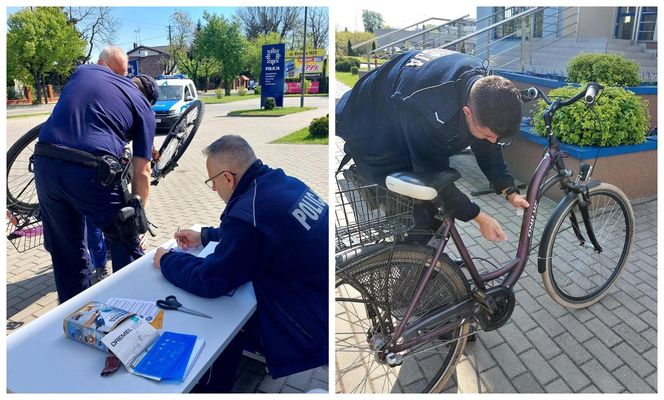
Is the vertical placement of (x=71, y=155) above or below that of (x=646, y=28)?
below

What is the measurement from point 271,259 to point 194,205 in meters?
3.62

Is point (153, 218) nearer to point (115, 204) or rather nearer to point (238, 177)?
point (115, 204)

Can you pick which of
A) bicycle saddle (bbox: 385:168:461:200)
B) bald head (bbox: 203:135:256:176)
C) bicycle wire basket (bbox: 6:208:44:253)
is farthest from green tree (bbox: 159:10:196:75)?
bicycle wire basket (bbox: 6:208:44:253)

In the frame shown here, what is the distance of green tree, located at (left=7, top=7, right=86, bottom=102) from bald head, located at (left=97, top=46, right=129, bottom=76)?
0.50 m

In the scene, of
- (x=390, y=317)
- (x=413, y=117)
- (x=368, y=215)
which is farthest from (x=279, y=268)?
(x=413, y=117)

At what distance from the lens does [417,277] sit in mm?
1706

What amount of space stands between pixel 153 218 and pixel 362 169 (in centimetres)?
342

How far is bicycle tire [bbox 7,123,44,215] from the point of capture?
238cm

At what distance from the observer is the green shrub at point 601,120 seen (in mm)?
3133

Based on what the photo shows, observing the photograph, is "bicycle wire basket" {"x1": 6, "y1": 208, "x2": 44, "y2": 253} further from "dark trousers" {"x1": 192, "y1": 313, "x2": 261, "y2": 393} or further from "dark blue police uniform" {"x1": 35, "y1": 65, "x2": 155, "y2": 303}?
"dark trousers" {"x1": 192, "y1": 313, "x2": 261, "y2": 393}

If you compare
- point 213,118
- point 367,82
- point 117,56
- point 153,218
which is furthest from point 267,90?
point 367,82

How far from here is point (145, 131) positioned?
2332 millimetres

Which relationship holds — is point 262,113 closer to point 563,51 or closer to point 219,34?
point 563,51

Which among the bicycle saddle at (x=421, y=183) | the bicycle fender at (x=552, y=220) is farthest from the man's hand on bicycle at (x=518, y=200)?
the bicycle saddle at (x=421, y=183)
